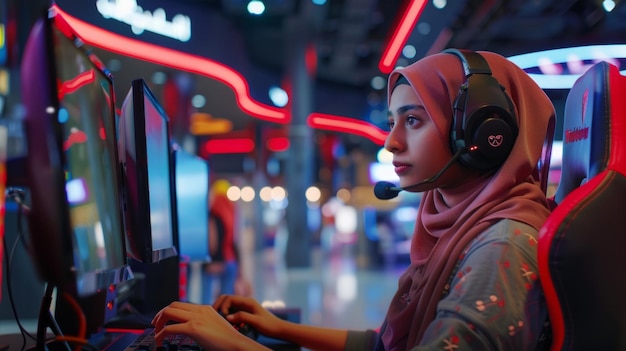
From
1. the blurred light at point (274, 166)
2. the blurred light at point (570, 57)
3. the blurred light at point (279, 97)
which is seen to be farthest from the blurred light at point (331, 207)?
the blurred light at point (570, 57)

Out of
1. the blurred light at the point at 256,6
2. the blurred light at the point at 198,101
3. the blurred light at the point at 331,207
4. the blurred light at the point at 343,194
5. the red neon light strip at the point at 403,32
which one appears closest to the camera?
the red neon light strip at the point at 403,32

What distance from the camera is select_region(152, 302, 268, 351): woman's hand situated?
2.97 ft

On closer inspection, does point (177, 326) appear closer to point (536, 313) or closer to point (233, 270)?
point (536, 313)

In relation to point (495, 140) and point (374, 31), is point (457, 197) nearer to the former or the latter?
point (495, 140)

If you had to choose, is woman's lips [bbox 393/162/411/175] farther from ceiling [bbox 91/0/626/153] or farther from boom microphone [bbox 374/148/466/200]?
ceiling [bbox 91/0/626/153]

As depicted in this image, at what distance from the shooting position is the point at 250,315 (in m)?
1.27

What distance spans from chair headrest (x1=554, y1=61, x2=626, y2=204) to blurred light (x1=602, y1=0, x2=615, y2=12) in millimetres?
1000

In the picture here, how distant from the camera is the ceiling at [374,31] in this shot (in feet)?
6.11

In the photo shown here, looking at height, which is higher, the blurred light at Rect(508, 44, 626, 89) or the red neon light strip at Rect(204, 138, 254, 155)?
the red neon light strip at Rect(204, 138, 254, 155)

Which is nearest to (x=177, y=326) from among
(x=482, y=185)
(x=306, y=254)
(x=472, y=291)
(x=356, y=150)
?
(x=472, y=291)

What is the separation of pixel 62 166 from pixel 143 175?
330 mm

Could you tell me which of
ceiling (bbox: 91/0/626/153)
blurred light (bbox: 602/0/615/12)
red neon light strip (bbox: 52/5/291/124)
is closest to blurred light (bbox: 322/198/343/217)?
ceiling (bbox: 91/0/626/153)

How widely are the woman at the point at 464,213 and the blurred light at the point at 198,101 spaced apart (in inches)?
284

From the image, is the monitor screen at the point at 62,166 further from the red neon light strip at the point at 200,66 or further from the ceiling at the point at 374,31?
the red neon light strip at the point at 200,66
